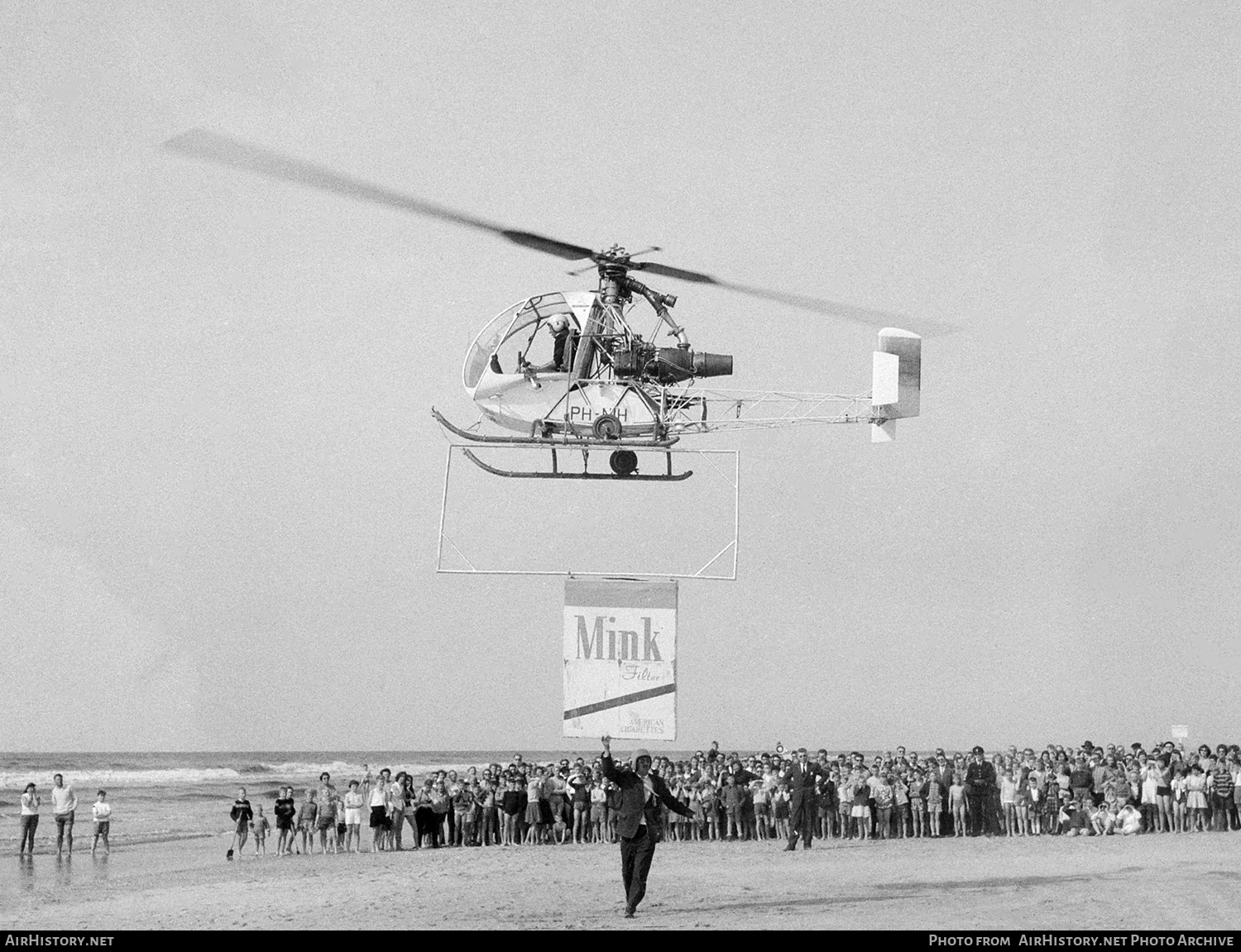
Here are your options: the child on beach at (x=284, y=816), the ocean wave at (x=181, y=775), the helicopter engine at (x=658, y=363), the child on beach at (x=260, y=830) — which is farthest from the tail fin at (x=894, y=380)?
the ocean wave at (x=181, y=775)

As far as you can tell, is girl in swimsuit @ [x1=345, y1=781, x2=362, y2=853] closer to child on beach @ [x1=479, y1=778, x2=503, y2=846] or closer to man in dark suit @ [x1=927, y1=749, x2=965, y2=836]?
child on beach @ [x1=479, y1=778, x2=503, y2=846]

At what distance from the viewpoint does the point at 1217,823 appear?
22.6 meters

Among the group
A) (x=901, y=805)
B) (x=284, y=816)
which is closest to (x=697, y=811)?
(x=901, y=805)

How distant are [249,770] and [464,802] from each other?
159 feet

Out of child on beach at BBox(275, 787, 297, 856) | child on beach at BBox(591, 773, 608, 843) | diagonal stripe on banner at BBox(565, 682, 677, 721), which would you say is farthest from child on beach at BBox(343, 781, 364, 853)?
diagonal stripe on banner at BBox(565, 682, 677, 721)

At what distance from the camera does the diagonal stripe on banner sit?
1455 centimetres

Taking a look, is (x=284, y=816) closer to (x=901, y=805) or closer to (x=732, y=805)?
(x=732, y=805)

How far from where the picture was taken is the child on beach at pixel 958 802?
77.7 ft

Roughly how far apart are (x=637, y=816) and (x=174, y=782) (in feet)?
171

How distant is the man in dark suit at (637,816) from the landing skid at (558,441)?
518 centimetres

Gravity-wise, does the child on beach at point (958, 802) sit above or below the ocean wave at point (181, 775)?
above

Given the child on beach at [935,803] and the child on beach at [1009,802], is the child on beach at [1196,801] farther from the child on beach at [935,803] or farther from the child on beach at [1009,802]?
the child on beach at [935,803]
